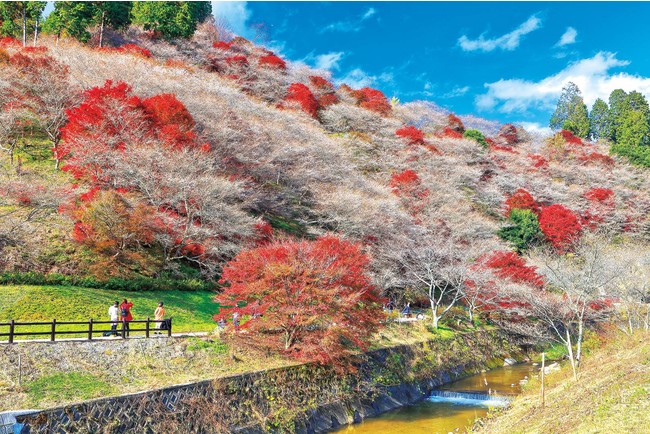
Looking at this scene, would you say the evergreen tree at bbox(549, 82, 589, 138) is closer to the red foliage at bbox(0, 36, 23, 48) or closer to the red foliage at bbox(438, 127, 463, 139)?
the red foliage at bbox(438, 127, 463, 139)

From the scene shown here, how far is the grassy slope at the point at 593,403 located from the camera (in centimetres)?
1192

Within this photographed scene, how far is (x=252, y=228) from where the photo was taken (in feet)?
101

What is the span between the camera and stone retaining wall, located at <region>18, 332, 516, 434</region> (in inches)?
541

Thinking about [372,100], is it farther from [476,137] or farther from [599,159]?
[599,159]

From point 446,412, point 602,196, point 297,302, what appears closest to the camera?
point 297,302

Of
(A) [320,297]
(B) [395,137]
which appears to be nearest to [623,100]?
(B) [395,137]

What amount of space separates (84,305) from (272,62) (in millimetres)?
62023

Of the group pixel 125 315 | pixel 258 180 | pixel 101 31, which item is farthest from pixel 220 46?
pixel 125 315

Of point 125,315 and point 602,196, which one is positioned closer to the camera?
point 125,315

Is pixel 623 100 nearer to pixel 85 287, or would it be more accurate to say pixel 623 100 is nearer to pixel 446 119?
pixel 446 119

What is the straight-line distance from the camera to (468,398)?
2423 cm

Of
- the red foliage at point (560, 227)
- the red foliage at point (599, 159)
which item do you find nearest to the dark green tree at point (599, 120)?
the red foliage at point (599, 159)

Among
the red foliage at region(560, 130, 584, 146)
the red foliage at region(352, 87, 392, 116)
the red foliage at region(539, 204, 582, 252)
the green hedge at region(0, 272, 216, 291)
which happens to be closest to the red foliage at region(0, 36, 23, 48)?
the green hedge at region(0, 272, 216, 291)

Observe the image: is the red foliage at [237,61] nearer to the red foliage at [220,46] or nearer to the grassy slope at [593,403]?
the red foliage at [220,46]
